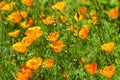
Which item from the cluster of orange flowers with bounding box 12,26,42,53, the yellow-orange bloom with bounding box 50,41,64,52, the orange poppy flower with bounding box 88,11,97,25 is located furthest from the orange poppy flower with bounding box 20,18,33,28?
the yellow-orange bloom with bounding box 50,41,64,52

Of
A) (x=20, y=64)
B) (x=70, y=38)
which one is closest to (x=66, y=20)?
(x=70, y=38)

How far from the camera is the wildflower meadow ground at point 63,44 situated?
13.4 feet

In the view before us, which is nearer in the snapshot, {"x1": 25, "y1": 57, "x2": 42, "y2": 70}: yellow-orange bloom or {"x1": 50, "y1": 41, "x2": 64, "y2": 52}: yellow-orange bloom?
{"x1": 25, "y1": 57, "x2": 42, "y2": 70}: yellow-orange bloom

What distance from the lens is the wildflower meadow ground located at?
161 inches

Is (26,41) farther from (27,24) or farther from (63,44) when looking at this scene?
(27,24)

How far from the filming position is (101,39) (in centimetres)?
462

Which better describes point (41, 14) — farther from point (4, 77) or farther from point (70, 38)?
point (4, 77)

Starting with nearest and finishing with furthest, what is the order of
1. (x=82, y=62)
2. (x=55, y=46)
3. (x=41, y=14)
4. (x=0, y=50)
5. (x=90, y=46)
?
1. (x=55, y=46)
2. (x=82, y=62)
3. (x=90, y=46)
4. (x=0, y=50)
5. (x=41, y=14)

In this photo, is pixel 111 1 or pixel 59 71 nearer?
pixel 59 71

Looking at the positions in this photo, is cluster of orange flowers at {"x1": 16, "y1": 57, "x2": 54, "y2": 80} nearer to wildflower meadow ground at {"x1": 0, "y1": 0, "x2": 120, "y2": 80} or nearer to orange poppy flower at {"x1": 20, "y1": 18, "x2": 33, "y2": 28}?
wildflower meadow ground at {"x1": 0, "y1": 0, "x2": 120, "y2": 80}

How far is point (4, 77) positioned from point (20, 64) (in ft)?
0.87

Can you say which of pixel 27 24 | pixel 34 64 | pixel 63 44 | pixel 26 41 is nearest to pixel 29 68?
pixel 34 64

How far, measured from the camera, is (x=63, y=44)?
4602 mm

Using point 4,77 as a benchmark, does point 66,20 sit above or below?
above
